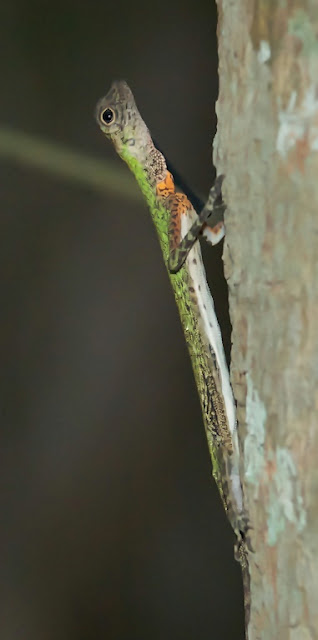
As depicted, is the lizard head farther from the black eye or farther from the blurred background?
the blurred background

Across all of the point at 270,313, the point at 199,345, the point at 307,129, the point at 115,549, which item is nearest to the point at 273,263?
the point at 270,313

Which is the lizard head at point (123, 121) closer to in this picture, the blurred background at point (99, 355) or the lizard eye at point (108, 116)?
the lizard eye at point (108, 116)

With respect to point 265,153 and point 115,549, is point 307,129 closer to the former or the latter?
point 265,153

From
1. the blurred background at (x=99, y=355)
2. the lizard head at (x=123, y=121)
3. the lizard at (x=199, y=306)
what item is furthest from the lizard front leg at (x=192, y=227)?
the blurred background at (x=99, y=355)

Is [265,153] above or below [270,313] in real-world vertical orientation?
above

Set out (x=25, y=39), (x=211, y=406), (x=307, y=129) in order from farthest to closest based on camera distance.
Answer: (x=25, y=39) < (x=211, y=406) < (x=307, y=129)

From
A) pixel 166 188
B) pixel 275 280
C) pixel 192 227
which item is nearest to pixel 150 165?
pixel 166 188
